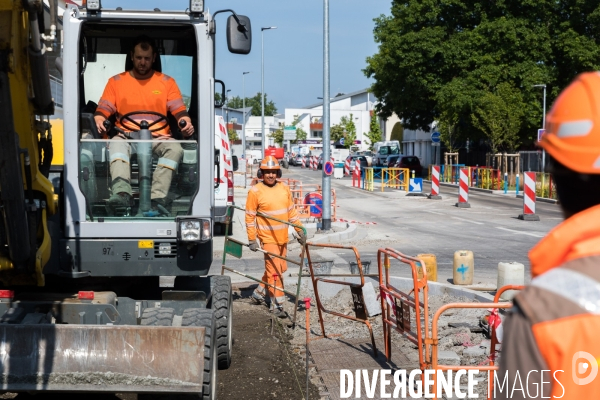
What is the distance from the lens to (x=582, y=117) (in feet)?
5.09

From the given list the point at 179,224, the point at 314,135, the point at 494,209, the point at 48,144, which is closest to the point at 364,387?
the point at 179,224

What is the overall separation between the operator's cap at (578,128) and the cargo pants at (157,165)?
15.7 ft

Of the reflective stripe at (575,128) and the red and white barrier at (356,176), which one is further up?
the reflective stripe at (575,128)

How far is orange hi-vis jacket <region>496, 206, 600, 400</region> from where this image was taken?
1.43 m

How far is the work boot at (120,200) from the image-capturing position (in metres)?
6.15

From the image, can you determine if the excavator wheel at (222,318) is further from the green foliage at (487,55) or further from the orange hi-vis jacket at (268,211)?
the green foliage at (487,55)

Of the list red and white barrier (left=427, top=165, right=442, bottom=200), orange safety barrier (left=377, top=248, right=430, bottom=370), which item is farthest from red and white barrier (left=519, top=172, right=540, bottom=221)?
orange safety barrier (left=377, top=248, right=430, bottom=370)

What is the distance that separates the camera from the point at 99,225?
6090 millimetres

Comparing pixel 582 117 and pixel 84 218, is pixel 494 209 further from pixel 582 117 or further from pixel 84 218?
pixel 582 117

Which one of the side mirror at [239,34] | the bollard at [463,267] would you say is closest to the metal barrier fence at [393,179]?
the bollard at [463,267]

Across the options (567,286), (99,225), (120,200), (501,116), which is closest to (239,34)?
(120,200)

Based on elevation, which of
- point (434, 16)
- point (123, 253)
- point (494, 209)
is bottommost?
point (494, 209)

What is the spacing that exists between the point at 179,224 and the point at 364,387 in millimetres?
2242

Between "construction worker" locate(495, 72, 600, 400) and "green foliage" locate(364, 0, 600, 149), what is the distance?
1683 inches
